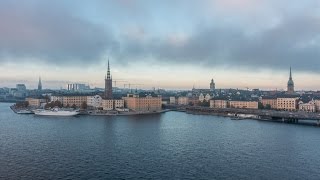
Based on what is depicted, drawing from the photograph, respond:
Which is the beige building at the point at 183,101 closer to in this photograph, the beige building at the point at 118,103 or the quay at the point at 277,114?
the quay at the point at 277,114

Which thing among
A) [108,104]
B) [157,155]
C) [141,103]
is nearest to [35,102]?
[108,104]

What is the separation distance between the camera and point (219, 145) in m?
20.3

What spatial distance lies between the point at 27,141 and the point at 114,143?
16.0 feet

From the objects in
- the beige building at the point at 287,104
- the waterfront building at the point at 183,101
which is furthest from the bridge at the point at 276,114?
the waterfront building at the point at 183,101

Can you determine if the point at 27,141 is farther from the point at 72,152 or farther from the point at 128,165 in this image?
the point at 128,165

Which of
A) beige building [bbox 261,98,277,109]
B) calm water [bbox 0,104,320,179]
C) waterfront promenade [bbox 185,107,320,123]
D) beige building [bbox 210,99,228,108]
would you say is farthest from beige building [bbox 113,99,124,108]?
calm water [bbox 0,104,320,179]

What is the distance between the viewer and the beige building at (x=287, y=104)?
49.5 meters

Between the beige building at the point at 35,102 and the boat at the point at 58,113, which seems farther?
the beige building at the point at 35,102

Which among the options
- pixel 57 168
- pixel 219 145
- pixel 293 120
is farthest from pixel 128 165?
pixel 293 120

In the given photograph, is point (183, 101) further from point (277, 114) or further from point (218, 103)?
point (277, 114)

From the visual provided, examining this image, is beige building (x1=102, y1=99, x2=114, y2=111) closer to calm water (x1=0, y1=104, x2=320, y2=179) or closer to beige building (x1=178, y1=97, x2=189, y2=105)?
beige building (x1=178, y1=97, x2=189, y2=105)

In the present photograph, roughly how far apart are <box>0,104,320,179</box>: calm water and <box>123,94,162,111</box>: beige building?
79.5 ft

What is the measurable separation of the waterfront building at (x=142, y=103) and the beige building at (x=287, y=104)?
16360mm

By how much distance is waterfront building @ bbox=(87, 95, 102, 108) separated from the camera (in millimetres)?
52525
